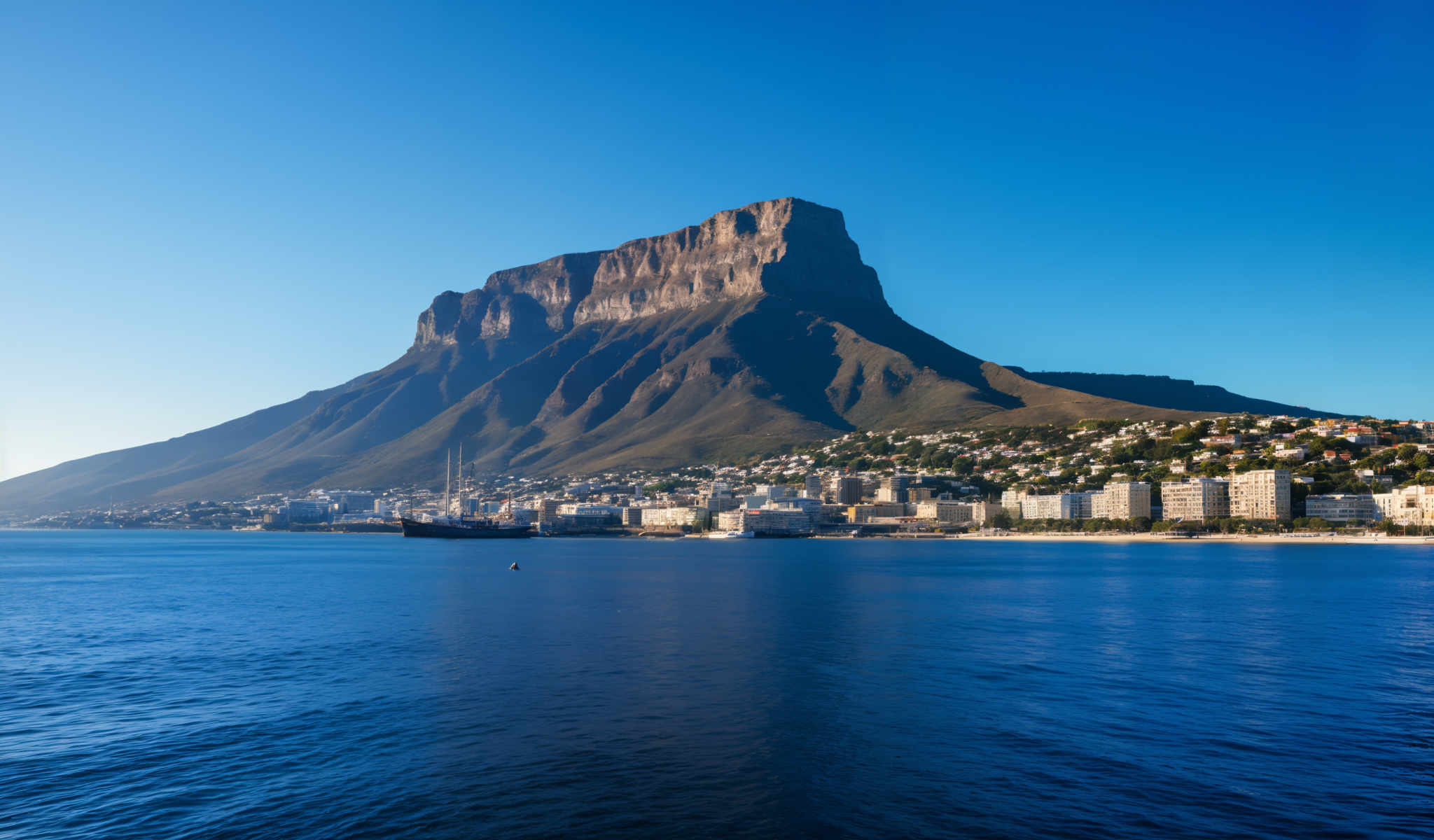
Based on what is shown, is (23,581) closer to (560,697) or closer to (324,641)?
(324,641)

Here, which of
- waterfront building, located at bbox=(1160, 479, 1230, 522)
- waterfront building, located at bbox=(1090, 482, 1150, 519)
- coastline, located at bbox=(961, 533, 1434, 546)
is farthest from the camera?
waterfront building, located at bbox=(1090, 482, 1150, 519)

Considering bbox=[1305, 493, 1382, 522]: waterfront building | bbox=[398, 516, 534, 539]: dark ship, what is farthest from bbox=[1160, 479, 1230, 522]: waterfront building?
bbox=[398, 516, 534, 539]: dark ship

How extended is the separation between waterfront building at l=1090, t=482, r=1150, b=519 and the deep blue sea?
107612 mm

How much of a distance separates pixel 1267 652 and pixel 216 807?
37101mm

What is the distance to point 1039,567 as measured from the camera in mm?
91000

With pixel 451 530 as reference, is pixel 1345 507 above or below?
above

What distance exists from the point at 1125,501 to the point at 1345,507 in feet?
109

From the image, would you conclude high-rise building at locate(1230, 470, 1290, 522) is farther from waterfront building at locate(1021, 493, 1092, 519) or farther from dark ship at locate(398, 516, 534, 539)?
dark ship at locate(398, 516, 534, 539)

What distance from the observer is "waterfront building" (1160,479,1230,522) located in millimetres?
153000

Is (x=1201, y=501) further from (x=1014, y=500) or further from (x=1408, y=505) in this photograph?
(x=1014, y=500)

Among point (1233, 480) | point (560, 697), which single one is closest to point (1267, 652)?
point (560, 697)

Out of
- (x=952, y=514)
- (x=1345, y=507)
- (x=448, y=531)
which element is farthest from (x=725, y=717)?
(x=952, y=514)

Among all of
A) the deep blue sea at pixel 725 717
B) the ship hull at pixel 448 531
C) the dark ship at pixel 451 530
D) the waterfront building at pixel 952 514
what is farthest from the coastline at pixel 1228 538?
the ship hull at pixel 448 531

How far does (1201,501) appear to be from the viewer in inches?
6063
